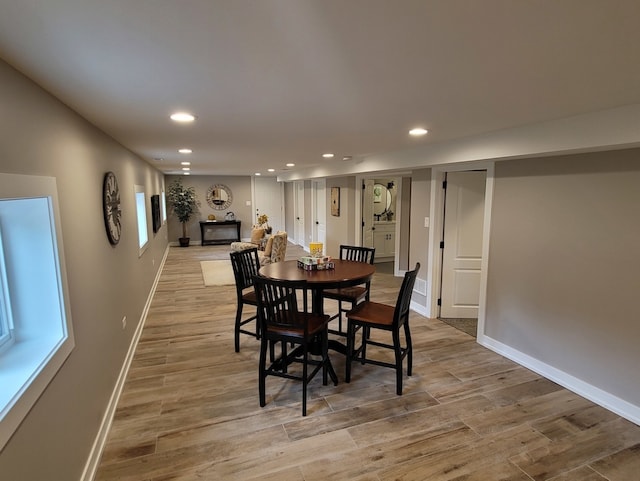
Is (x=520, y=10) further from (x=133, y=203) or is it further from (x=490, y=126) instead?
(x=133, y=203)

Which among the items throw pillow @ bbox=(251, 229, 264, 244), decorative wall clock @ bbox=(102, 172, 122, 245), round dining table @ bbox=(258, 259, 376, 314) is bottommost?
throw pillow @ bbox=(251, 229, 264, 244)

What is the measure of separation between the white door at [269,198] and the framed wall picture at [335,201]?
183 inches

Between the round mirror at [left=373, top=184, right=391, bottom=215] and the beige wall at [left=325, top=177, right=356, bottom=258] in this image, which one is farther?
the round mirror at [left=373, top=184, right=391, bottom=215]

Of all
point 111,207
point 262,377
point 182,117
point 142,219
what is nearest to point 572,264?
point 262,377

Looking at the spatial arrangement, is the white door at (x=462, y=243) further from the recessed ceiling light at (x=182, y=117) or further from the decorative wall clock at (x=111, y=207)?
the decorative wall clock at (x=111, y=207)

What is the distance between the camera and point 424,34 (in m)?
1.14

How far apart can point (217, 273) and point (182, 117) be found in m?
4.97

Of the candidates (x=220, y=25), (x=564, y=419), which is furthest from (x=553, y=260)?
(x=220, y=25)

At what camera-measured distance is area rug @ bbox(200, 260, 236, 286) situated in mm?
6328

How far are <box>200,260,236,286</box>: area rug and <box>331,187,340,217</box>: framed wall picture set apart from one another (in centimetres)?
243

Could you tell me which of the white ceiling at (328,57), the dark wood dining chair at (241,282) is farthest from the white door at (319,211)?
the white ceiling at (328,57)

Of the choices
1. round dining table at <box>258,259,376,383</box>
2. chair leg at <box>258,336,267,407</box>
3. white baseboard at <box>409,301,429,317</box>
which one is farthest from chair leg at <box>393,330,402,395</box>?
white baseboard at <box>409,301,429,317</box>

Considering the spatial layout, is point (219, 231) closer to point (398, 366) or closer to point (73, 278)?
point (398, 366)

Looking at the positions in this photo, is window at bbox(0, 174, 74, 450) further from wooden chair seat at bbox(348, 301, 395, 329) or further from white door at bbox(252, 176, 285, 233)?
white door at bbox(252, 176, 285, 233)
